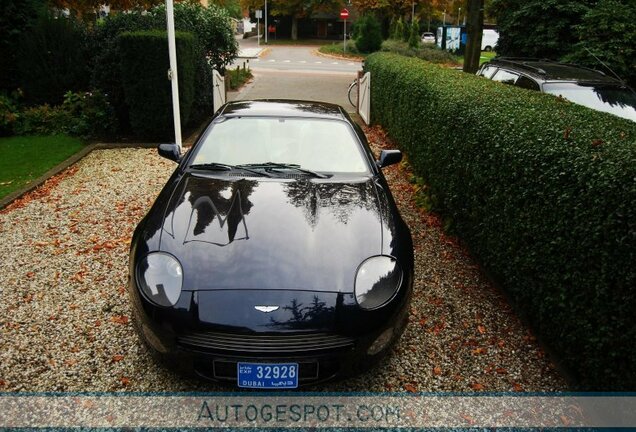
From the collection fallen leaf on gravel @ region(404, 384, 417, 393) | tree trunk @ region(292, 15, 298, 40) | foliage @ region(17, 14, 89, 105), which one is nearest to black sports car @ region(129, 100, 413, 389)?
fallen leaf on gravel @ region(404, 384, 417, 393)

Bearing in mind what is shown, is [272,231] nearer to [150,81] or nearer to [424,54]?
[150,81]

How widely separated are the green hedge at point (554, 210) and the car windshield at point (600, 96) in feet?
5.38

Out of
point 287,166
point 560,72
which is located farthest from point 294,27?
point 287,166

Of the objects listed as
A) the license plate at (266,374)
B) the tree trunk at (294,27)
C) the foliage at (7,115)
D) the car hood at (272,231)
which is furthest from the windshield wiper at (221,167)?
the tree trunk at (294,27)

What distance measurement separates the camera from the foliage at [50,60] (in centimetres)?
1040

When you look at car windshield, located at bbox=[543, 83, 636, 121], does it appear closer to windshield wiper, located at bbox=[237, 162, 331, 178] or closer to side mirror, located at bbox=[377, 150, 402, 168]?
side mirror, located at bbox=[377, 150, 402, 168]

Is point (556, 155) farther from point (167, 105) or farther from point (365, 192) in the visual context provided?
point (167, 105)

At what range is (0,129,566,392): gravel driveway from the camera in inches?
135

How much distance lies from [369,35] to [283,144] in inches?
1440

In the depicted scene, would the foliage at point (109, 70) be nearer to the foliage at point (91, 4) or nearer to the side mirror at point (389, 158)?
the foliage at point (91, 4)

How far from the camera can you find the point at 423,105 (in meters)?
7.00

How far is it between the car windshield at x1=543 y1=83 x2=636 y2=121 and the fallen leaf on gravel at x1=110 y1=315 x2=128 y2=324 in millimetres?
6036

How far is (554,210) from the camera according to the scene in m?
3.40

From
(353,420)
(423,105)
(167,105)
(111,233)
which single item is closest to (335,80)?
(167,105)
